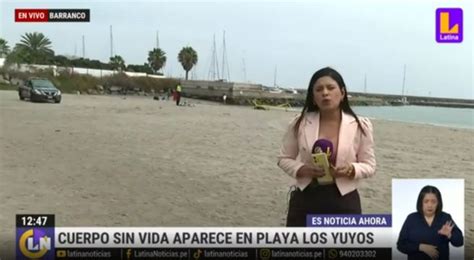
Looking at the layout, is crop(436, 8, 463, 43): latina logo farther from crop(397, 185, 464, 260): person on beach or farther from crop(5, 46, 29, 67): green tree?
crop(5, 46, 29, 67): green tree

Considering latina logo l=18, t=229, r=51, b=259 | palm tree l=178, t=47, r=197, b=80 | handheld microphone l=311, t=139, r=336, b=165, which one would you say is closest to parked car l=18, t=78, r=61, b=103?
palm tree l=178, t=47, r=197, b=80

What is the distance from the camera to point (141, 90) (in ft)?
23.3

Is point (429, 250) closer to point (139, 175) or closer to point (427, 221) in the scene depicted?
point (427, 221)

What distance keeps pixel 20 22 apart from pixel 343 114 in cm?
209

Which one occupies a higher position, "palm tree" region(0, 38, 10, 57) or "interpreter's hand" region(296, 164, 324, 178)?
"palm tree" region(0, 38, 10, 57)

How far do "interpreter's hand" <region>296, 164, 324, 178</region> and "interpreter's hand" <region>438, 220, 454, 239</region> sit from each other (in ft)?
3.45

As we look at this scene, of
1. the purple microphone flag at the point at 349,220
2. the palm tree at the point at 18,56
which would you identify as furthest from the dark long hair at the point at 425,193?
the palm tree at the point at 18,56

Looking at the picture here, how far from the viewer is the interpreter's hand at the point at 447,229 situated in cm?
262

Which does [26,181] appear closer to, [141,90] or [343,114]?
[343,114]

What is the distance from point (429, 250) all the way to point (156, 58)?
2.68m

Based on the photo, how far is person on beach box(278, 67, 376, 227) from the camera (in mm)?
2037

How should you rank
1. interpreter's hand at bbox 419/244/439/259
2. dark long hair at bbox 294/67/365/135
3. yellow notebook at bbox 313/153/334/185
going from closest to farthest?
1. yellow notebook at bbox 313/153/334/185
2. dark long hair at bbox 294/67/365/135
3. interpreter's hand at bbox 419/244/439/259

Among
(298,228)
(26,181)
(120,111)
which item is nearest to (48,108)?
(120,111)

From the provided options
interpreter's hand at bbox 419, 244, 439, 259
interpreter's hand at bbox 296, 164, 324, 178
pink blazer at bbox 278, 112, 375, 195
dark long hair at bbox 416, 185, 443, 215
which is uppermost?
pink blazer at bbox 278, 112, 375, 195
